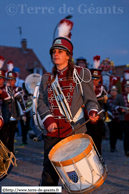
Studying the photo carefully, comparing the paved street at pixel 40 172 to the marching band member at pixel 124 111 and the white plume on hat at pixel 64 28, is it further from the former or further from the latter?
the white plume on hat at pixel 64 28

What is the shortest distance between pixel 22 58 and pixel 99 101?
34.2 meters

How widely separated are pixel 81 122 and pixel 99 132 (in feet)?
11.4

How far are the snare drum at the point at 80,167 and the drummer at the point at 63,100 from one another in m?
0.38

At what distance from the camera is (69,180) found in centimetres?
339

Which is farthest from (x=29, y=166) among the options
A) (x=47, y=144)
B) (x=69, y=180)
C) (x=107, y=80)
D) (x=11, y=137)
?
(x=107, y=80)

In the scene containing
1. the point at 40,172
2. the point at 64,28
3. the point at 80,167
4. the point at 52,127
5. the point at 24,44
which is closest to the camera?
the point at 80,167

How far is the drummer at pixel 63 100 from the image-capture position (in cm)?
387

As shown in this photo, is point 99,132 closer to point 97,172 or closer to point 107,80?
point 97,172

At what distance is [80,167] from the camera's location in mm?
3316

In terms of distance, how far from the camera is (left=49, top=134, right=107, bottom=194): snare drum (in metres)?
3.30

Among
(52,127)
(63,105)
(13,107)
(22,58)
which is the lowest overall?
(13,107)

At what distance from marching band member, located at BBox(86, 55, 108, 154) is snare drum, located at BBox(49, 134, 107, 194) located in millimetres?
3576

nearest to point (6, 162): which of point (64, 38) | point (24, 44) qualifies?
point (64, 38)

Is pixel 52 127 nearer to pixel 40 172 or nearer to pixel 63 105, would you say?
pixel 63 105
